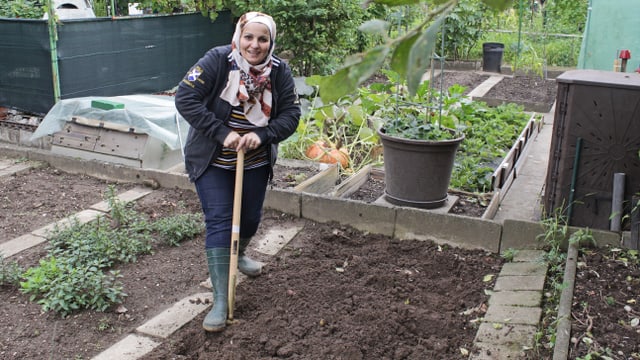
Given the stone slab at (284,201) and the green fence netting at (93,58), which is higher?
the green fence netting at (93,58)

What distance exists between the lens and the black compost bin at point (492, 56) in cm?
1391

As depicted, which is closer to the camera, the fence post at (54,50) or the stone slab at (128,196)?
the stone slab at (128,196)

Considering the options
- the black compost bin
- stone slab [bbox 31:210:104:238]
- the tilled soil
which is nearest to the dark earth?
the tilled soil

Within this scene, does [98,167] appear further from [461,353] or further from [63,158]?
[461,353]

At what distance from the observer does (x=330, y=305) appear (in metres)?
3.60

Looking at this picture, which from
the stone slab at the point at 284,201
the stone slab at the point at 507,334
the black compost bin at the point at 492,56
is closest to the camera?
the stone slab at the point at 507,334

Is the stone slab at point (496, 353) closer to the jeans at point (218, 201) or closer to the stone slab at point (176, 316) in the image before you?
the jeans at point (218, 201)

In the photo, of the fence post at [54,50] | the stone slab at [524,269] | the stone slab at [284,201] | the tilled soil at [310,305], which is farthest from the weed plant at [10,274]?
the fence post at [54,50]

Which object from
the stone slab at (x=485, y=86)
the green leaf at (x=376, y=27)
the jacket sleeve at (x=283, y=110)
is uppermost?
the green leaf at (x=376, y=27)

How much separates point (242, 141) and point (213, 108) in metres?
0.26

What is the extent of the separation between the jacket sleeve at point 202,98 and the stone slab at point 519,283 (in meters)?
1.86

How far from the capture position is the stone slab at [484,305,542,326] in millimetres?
3342

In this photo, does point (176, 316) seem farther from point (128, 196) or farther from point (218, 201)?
point (128, 196)

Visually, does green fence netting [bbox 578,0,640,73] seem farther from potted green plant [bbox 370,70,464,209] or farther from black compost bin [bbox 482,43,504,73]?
potted green plant [bbox 370,70,464,209]
